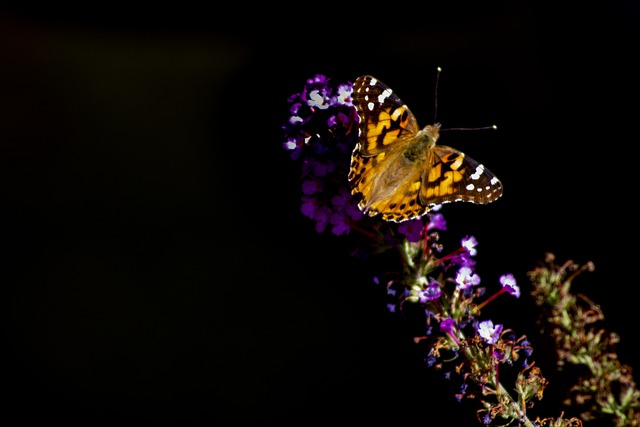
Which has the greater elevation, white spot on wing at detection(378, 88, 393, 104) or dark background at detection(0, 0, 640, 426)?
white spot on wing at detection(378, 88, 393, 104)

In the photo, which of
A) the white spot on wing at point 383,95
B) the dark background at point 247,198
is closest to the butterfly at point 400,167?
the white spot on wing at point 383,95

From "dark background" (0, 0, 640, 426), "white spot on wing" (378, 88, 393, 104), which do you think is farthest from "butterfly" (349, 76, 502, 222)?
"dark background" (0, 0, 640, 426)

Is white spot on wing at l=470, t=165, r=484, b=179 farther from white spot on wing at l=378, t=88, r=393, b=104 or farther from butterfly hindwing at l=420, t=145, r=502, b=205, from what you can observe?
white spot on wing at l=378, t=88, r=393, b=104

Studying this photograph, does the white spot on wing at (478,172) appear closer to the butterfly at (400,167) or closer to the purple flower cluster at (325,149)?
the butterfly at (400,167)

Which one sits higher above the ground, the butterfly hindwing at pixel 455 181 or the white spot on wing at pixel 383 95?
the white spot on wing at pixel 383 95

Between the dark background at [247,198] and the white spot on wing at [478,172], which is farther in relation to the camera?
the dark background at [247,198]

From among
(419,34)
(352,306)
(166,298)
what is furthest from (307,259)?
(419,34)
